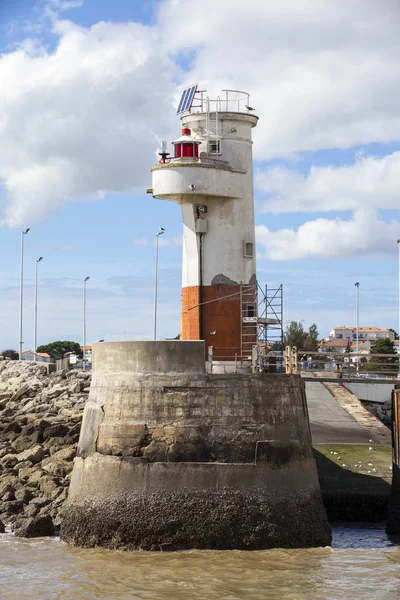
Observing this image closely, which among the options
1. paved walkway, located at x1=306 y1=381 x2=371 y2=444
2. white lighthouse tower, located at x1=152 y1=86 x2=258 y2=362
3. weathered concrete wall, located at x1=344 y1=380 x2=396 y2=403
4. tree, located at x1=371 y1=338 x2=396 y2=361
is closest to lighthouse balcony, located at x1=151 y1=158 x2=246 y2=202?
white lighthouse tower, located at x1=152 y1=86 x2=258 y2=362

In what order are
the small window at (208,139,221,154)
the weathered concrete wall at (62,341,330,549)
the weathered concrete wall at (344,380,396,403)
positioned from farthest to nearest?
the weathered concrete wall at (344,380,396,403)
the small window at (208,139,221,154)
the weathered concrete wall at (62,341,330,549)

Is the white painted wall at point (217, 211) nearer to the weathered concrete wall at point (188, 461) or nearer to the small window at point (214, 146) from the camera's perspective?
the small window at point (214, 146)

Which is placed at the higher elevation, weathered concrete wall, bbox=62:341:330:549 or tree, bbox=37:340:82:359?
tree, bbox=37:340:82:359

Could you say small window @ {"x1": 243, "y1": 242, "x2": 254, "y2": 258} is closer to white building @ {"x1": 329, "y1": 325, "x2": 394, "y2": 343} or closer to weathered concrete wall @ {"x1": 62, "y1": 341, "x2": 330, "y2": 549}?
weathered concrete wall @ {"x1": 62, "y1": 341, "x2": 330, "y2": 549}

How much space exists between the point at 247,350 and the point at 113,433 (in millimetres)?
4930

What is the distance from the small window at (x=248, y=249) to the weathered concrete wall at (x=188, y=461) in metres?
4.55

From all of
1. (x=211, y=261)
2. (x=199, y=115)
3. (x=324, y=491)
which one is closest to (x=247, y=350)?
(x=211, y=261)

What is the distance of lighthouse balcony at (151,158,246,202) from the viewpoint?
82.7 feet

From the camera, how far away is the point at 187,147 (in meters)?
25.9

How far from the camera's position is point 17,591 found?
18.5m

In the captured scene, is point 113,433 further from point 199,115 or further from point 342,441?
point 342,441

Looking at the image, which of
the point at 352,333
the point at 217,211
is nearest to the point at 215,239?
the point at 217,211

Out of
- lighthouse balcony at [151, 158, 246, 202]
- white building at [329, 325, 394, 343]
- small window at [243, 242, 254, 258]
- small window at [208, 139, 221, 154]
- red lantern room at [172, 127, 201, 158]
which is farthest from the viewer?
white building at [329, 325, 394, 343]

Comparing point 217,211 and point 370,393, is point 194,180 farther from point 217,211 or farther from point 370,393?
point 370,393
